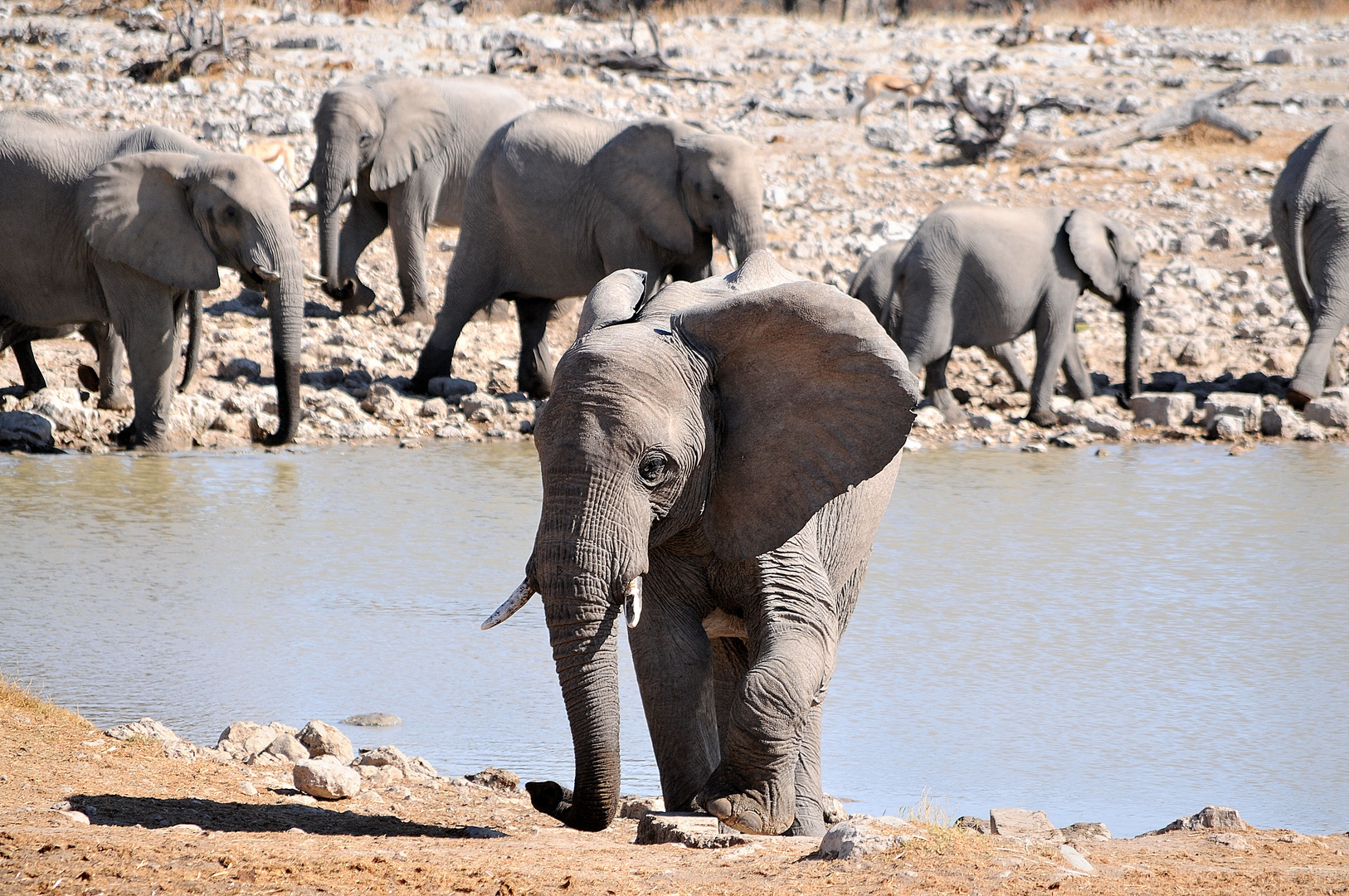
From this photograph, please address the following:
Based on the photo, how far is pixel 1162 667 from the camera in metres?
5.57

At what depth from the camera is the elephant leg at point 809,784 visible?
3.83 metres

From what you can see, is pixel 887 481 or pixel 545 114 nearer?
pixel 887 481

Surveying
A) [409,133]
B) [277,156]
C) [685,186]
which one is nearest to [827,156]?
[277,156]

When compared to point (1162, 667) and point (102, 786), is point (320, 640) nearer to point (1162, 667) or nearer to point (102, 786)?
point (102, 786)

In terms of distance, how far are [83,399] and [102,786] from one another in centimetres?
662

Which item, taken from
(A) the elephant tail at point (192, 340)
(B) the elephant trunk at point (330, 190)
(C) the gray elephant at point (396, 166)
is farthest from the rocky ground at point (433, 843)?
(C) the gray elephant at point (396, 166)

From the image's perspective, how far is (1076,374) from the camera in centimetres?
1117

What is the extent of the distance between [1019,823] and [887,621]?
2479mm

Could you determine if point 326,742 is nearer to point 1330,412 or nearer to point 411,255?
point 1330,412

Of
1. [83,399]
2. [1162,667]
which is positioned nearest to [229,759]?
[1162,667]

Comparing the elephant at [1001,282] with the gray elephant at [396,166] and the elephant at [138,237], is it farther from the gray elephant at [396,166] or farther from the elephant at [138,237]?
the elephant at [138,237]

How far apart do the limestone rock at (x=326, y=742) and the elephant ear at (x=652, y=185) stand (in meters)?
5.99

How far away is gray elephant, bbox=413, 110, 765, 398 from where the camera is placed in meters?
9.73

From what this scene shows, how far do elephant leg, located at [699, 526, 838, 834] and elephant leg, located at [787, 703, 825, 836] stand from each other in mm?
302
